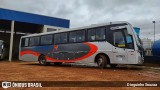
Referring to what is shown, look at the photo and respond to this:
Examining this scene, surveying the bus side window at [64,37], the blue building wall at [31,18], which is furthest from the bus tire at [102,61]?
the blue building wall at [31,18]

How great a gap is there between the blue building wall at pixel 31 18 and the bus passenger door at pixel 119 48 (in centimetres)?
2084

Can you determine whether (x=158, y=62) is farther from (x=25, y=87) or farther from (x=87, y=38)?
(x=25, y=87)

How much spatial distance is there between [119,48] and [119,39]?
1.84 feet

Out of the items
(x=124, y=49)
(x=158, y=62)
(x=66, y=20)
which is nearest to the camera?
(x=124, y=49)

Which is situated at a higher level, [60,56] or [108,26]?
[108,26]

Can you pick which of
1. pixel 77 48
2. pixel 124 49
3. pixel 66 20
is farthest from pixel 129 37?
pixel 66 20

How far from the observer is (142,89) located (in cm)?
805

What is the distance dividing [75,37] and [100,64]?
11.4ft

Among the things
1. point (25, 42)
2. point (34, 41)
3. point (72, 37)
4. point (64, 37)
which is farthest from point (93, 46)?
point (25, 42)

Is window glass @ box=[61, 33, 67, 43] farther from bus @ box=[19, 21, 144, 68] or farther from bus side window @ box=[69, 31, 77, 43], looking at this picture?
bus side window @ box=[69, 31, 77, 43]

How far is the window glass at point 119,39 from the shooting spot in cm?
1584

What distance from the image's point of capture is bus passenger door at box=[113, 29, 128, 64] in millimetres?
15719

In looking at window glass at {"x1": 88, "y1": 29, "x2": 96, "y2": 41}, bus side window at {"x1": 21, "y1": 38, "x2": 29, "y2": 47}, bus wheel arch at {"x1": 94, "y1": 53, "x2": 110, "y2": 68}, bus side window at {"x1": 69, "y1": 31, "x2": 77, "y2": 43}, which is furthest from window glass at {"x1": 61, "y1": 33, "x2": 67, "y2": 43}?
bus side window at {"x1": 21, "y1": 38, "x2": 29, "y2": 47}

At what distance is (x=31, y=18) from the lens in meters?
35.7
